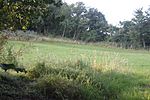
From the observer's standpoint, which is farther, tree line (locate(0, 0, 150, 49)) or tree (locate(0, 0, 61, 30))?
tree line (locate(0, 0, 150, 49))

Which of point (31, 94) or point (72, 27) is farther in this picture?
point (72, 27)

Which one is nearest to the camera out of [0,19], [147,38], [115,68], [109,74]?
[0,19]

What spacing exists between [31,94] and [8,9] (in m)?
2.61

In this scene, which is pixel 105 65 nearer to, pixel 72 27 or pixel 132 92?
pixel 132 92

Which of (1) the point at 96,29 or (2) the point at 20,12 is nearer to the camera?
(2) the point at 20,12

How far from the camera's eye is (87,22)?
8888cm

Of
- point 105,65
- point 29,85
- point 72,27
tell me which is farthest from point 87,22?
point 29,85

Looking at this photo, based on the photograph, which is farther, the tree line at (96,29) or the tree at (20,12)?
the tree line at (96,29)

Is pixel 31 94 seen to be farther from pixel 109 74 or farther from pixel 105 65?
pixel 105 65

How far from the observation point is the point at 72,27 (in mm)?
85250

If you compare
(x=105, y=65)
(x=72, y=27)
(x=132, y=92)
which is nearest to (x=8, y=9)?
(x=132, y=92)

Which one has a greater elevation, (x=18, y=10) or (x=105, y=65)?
(x=18, y=10)

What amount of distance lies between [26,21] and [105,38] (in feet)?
268

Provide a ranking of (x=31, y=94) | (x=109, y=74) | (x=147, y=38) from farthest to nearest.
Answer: (x=147, y=38) < (x=109, y=74) < (x=31, y=94)
